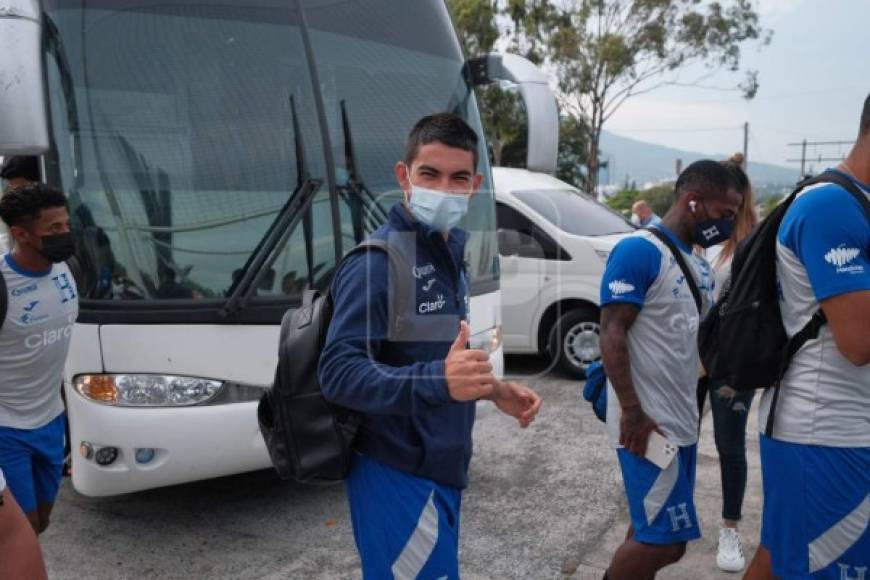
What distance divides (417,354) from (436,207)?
39 centimetres

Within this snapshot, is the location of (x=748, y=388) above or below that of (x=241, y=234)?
below

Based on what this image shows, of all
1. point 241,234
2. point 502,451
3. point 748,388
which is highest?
point 241,234

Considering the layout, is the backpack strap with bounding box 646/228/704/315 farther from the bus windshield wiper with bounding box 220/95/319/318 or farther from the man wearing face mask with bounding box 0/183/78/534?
the man wearing face mask with bounding box 0/183/78/534

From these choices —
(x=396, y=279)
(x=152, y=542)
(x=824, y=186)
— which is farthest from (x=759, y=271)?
(x=152, y=542)

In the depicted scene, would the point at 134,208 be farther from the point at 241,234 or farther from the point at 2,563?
the point at 2,563

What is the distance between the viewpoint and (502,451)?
17.0 ft

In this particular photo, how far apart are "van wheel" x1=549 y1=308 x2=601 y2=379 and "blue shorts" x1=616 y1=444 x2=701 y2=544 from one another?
451 cm

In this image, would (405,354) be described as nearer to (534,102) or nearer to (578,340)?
(534,102)

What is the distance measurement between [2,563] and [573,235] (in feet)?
19.3

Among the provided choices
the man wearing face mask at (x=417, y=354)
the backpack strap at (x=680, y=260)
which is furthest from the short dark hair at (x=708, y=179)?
the man wearing face mask at (x=417, y=354)

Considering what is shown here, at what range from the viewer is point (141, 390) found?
11.3 ft

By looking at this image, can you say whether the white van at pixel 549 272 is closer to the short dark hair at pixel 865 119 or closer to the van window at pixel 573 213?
the van window at pixel 573 213

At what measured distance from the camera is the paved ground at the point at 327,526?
3.55 meters

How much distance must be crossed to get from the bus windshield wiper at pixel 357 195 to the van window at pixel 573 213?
3.86 metres
